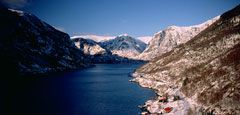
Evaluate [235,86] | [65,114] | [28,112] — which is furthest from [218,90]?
[28,112]

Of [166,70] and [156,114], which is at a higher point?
[166,70]

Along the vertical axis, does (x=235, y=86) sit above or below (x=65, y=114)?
above

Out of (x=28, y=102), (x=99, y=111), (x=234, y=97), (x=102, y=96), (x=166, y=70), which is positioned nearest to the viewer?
(x=234, y=97)

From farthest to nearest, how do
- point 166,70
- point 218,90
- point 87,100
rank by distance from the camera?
point 166,70 < point 87,100 < point 218,90

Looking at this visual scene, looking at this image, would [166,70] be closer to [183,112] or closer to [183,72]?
[183,72]

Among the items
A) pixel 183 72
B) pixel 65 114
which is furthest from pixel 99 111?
pixel 183 72

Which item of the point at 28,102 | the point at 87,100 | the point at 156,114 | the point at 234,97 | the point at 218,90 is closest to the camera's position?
the point at 234,97

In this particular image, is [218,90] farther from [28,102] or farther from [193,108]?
[28,102]

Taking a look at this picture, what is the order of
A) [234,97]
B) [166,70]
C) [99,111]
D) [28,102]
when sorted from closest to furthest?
[234,97]
[99,111]
[28,102]
[166,70]

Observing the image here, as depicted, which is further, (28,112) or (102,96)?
(102,96)
